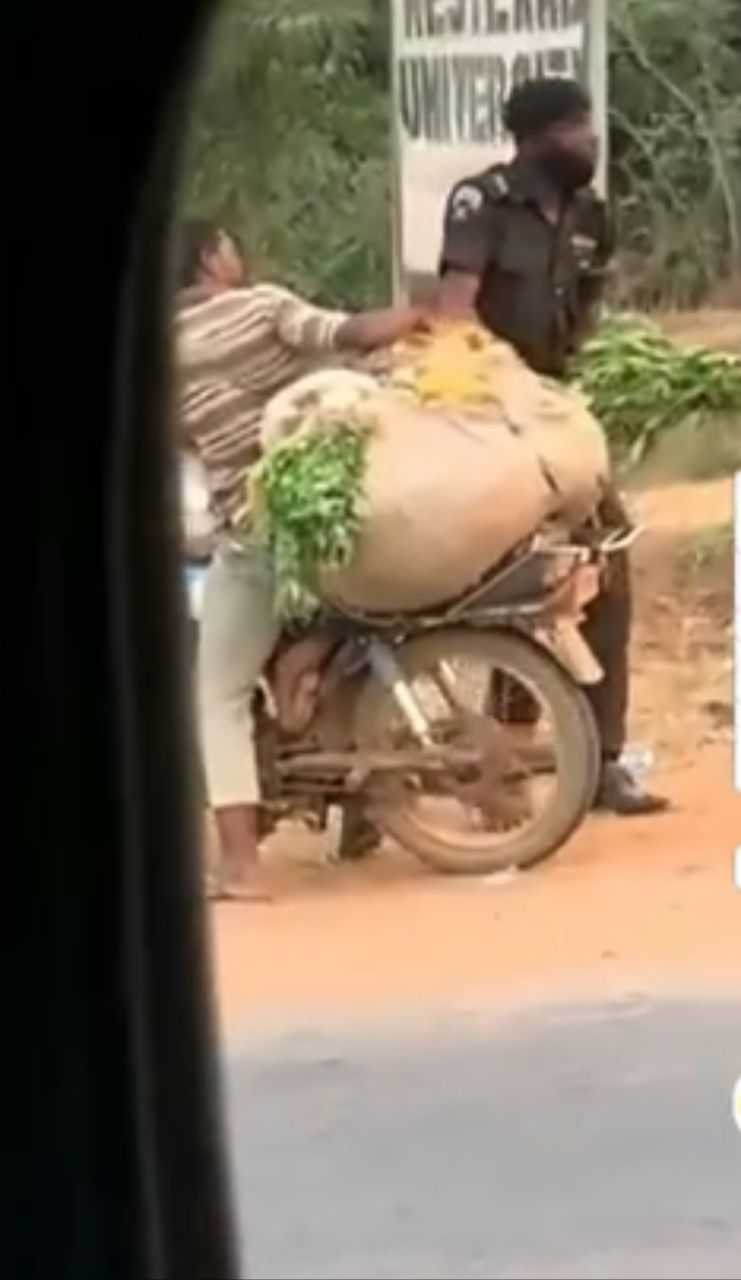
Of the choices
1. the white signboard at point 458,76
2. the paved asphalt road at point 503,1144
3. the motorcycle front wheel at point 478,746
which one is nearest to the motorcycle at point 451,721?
the motorcycle front wheel at point 478,746

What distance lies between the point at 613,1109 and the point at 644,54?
26.1 inches

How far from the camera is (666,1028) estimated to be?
1.83m

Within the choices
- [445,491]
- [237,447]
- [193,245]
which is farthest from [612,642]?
[193,245]

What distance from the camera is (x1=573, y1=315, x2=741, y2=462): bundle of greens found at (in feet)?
5.58

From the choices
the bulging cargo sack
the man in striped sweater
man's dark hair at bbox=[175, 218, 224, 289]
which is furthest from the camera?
the bulging cargo sack

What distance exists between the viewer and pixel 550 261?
70.2 inches

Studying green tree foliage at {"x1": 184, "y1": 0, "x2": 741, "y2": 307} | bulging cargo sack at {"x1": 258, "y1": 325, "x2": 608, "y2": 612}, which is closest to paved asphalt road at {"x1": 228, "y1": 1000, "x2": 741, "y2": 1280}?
bulging cargo sack at {"x1": 258, "y1": 325, "x2": 608, "y2": 612}

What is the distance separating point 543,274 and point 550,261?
1 cm

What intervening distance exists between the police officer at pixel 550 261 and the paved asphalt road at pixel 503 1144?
163 mm

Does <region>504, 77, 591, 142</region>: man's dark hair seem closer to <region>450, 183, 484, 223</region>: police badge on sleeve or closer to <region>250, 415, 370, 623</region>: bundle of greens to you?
<region>450, 183, 484, 223</region>: police badge on sleeve

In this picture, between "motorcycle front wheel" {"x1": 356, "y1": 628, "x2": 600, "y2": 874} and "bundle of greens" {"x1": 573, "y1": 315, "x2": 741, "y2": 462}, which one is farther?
"motorcycle front wheel" {"x1": 356, "y1": 628, "x2": 600, "y2": 874}

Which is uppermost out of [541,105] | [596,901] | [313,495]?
[541,105]

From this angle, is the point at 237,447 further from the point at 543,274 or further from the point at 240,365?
the point at 543,274

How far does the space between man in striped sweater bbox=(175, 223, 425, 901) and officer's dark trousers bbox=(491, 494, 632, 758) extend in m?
0.16
